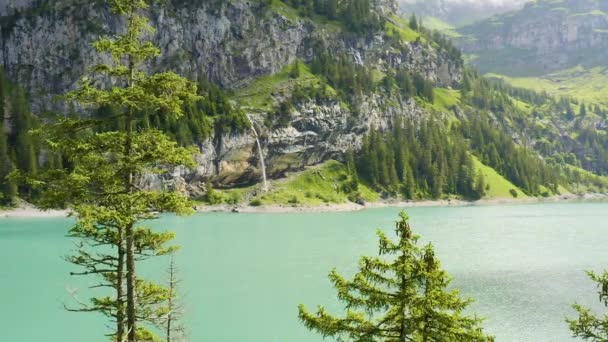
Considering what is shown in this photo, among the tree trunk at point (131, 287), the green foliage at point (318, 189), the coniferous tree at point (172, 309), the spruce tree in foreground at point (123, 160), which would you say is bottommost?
the green foliage at point (318, 189)

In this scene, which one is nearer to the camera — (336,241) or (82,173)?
(82,173)

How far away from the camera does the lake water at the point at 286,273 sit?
43.6m

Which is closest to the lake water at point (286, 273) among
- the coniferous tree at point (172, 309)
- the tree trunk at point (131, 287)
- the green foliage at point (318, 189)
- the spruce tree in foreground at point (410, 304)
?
the coniferous tree at point (172, 309)

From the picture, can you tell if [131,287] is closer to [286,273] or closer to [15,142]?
[286,273]

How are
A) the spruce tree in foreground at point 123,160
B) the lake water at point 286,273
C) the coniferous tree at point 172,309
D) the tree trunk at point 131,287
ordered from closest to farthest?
the spruce tree in foreground at point 123,160 < the tree trunk at point 131,287 < the coniferous tree at point 172,309 < the lake water at point 286,273

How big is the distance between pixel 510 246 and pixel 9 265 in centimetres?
7556

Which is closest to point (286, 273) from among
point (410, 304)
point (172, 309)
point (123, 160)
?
point (172, 309)

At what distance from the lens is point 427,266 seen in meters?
12.1

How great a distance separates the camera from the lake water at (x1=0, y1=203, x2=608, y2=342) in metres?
43.6

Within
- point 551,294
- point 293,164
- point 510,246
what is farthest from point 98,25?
point 551,294

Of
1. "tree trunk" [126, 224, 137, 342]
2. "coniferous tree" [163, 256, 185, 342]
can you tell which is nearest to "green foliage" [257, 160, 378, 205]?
"coniferous tree" [163, 256, 185, 342]

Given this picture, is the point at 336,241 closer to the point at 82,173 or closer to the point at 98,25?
the point at 82,173

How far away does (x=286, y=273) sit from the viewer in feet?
220

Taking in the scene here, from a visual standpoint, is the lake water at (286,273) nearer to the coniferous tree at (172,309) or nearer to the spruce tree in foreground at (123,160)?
the coniferous tree at (172,309)
